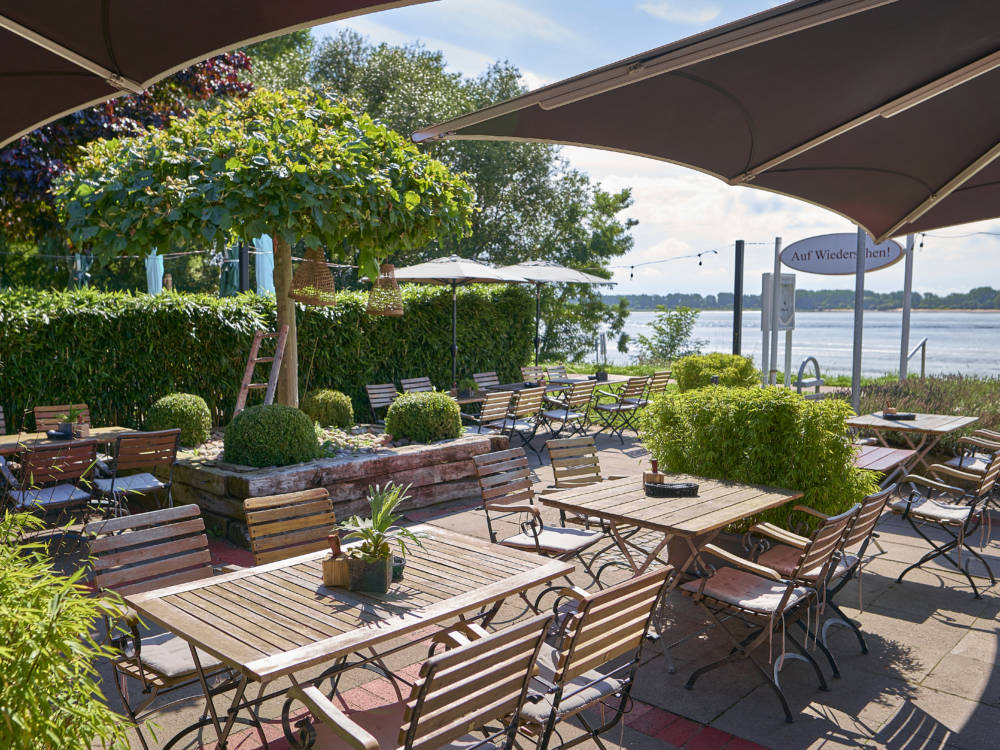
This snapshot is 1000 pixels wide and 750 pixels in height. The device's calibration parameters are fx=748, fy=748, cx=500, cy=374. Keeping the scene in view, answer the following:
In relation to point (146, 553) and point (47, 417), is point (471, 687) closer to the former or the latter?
point (146, 553)

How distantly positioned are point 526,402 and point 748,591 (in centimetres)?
626

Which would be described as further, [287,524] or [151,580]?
[287,524]

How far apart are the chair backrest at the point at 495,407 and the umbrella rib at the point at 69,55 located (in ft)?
22.2

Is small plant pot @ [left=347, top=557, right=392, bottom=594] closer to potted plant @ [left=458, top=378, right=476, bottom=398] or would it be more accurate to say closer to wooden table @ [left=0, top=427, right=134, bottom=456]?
wooden table @ [left=0, top=427, right=134, bottom=456]

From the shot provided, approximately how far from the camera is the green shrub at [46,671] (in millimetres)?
1550

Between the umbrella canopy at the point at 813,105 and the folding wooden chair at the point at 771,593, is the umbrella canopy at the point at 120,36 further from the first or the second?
the folding wooden chair at the point at 771,593

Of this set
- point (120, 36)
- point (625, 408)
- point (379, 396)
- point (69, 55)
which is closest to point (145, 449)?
point (69, 55)

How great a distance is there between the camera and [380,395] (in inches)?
434

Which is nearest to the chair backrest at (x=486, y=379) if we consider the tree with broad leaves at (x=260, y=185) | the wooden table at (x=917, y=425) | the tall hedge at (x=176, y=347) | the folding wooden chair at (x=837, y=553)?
the tall hedge at (x=176, y=347)

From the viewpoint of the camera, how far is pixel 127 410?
853 centimetres

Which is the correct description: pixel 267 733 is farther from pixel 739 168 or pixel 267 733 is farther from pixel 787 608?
pixel 739 168

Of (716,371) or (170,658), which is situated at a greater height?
(716,371)

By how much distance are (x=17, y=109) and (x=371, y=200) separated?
3.43 meters

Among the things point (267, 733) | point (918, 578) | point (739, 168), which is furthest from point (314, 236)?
point (918, 578)
